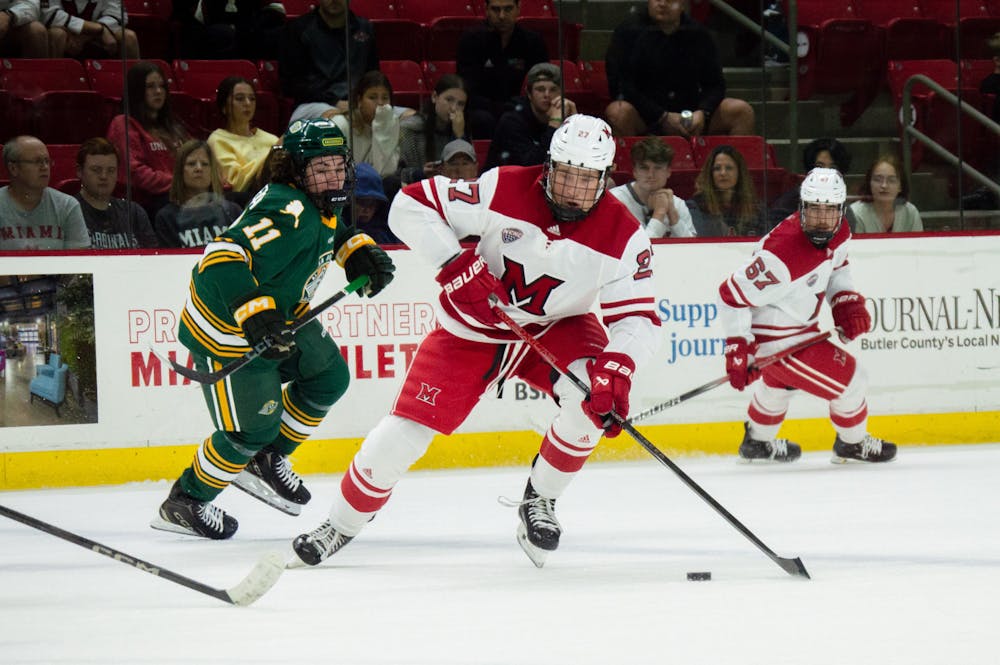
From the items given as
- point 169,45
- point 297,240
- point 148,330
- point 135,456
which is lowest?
point 135,456

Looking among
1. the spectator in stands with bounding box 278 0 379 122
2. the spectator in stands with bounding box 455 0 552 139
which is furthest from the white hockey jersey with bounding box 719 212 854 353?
the spectator in stands with bounding box 278 0 379 122

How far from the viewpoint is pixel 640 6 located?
20.4ft

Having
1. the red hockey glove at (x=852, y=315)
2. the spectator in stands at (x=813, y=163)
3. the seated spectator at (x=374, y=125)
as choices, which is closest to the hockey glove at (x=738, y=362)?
the red hockey glove at (x=852, y=315)

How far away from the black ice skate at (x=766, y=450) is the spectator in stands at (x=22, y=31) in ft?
10.5

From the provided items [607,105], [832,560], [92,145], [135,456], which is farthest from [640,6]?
[832,560]

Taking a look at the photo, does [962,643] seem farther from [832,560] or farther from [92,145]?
[92,145]

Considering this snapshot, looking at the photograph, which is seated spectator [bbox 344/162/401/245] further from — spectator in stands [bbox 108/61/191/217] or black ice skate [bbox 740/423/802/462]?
black ice skate [bbox 740/423/802/462]

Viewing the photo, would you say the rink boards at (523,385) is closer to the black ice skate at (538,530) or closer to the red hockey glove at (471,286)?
the black ice skate at (538,530)

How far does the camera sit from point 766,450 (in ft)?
19.0

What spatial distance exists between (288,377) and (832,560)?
179 cm

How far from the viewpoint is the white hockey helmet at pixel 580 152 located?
3.44 metres

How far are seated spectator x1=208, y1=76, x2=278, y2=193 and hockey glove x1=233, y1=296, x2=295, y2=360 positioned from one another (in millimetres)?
1932

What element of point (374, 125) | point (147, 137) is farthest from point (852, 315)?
point (147, 137)

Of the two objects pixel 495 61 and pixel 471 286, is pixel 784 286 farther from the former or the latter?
pixel 471 286
